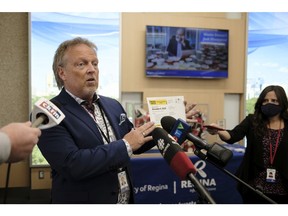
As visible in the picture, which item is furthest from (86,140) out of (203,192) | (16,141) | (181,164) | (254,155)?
(254,155)

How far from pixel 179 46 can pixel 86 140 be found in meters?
2.70

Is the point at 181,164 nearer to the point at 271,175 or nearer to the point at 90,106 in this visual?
the point at 90,106

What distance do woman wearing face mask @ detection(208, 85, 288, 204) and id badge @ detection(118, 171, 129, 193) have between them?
972mm

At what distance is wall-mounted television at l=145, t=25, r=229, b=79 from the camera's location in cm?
373

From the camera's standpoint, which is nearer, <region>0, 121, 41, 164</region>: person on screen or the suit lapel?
<region>0, 121, 41, 164</region>: person on screen

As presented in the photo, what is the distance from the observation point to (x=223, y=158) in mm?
1049

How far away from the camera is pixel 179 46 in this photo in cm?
377

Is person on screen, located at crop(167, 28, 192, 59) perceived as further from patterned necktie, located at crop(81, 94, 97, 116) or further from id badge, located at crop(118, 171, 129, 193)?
id badge, located at crop(118, 171, 129, 193)

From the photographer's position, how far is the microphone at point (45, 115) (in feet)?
3.19

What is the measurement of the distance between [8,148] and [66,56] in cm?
76

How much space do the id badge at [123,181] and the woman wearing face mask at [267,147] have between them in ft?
3.19

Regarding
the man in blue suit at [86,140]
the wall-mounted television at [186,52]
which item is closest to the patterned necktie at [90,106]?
the man in blue suit at [86,140]

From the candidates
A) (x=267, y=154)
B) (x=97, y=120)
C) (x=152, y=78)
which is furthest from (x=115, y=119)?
(x=152, y=78)

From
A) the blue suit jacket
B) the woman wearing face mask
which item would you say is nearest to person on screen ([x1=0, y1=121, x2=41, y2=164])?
the blue suit jacket
